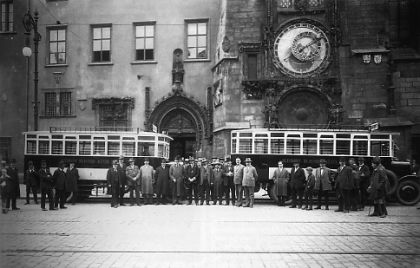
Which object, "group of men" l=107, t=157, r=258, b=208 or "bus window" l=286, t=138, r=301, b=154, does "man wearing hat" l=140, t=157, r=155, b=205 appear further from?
"bus window" l=286, t=138, r=301, b=154

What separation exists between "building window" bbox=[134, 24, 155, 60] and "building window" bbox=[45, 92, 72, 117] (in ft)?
16.7

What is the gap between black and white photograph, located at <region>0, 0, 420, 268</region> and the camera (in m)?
9.39

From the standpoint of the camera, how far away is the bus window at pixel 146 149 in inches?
754

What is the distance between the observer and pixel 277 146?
18.6 m

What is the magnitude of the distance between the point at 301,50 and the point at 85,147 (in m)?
12.3

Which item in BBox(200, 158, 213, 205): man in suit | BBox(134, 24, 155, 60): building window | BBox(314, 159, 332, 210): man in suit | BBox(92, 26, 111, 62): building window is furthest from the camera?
BBox(92, 26, 111, 62): building window

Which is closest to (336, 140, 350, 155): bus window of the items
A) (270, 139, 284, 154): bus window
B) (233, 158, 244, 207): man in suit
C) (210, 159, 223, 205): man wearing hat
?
(270, 139, 284, 154): bus window

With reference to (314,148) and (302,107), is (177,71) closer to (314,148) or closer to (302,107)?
(302,107)

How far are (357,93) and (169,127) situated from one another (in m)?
11.1

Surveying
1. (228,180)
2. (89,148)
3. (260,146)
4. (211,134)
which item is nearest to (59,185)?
(89,148)

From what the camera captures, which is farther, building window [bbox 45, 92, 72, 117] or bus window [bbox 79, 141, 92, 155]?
building window [bbox 45, 92, 72, 117]

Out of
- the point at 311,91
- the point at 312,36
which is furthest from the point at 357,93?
the point at 312,36

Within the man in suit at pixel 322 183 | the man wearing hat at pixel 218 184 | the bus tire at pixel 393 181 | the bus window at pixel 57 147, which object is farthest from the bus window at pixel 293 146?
the bus window at pixel 57 147

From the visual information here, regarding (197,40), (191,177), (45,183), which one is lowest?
(45,183)
